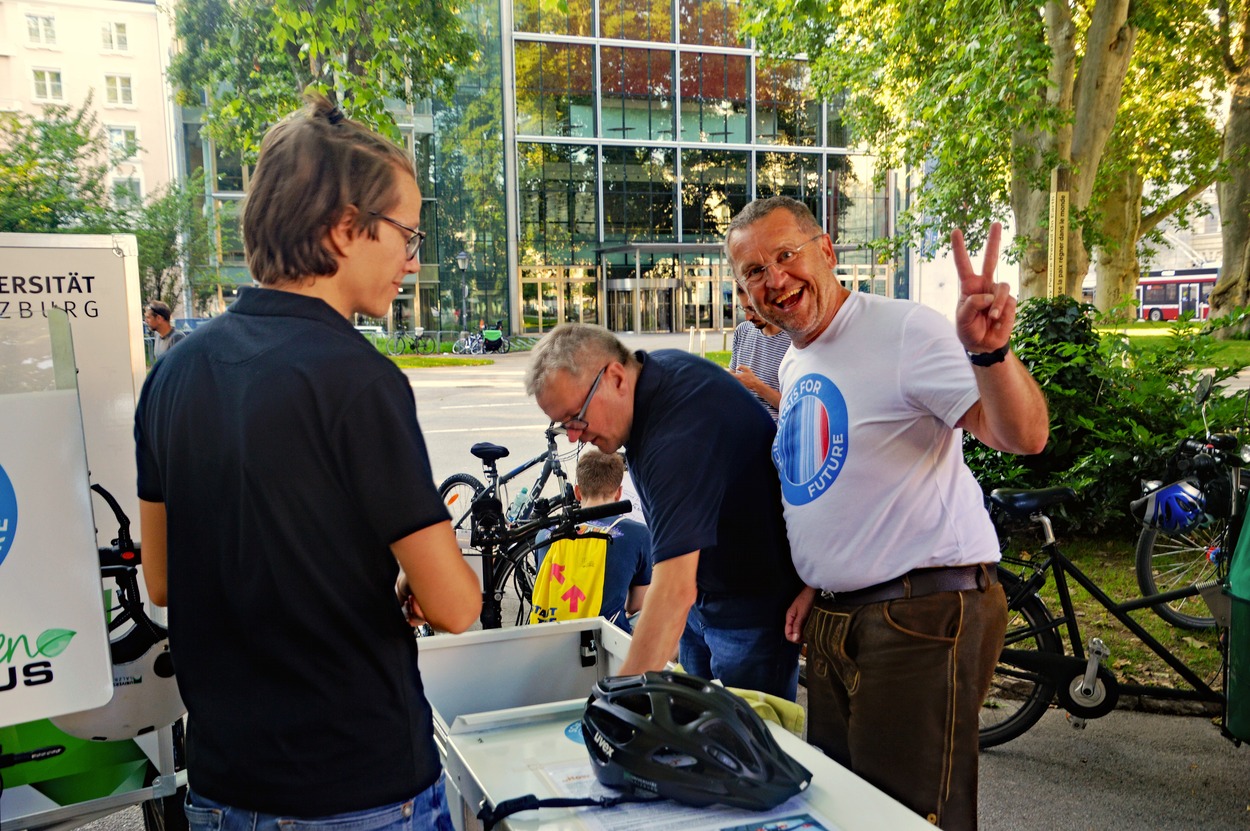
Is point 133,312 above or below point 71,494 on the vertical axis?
above

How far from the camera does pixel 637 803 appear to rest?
4.86 ft

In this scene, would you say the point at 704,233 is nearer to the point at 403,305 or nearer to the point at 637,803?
the point at 403,305

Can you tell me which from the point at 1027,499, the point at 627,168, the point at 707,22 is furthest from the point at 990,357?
the point at 707,22

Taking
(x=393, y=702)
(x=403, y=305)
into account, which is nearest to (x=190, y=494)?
(x=393, y=702)

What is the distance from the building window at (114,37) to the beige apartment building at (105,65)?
33 millimetres

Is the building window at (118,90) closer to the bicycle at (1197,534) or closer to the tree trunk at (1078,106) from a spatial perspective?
the tree trunk at (1078,106)

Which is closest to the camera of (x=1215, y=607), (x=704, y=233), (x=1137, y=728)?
(x=1215, y=607)

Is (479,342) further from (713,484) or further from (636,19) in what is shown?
(713,484)

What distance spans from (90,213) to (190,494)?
41.3 ft

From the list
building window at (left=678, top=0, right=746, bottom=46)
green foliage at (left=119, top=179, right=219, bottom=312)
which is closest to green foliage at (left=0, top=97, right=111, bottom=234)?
green foliage at (left=119, top=179, right=219, bottom=312)

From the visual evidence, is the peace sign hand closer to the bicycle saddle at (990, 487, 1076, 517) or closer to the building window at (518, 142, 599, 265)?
the bicycle saddle at (990, 487, 1076, 517)

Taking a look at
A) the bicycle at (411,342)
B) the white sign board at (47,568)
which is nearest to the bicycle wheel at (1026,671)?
the white sign board at (47,568)

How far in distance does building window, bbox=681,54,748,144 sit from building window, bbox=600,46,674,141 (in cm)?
75

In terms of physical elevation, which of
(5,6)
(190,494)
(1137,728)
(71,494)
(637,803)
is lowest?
(1137,728)
